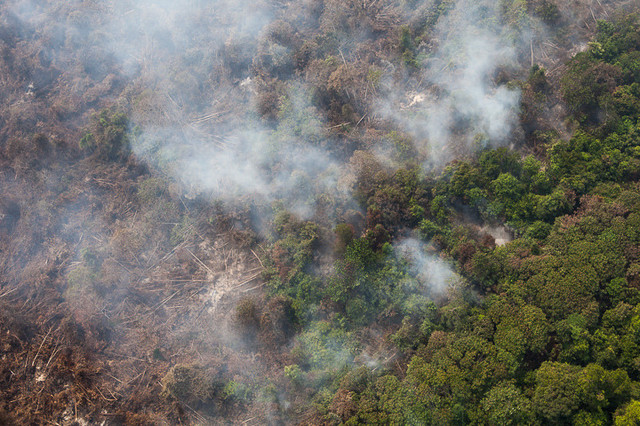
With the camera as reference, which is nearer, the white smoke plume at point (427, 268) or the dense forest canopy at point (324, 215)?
the dense forest canopy at point (324, 215)

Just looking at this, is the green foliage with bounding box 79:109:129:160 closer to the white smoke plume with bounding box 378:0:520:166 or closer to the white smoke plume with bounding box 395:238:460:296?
the white smoke plume with bounding box 378:0:520:166

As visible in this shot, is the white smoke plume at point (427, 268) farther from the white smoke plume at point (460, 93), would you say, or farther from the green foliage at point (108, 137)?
the green foliage at point (108, 137)

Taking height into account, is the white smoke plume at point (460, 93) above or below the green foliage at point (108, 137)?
above

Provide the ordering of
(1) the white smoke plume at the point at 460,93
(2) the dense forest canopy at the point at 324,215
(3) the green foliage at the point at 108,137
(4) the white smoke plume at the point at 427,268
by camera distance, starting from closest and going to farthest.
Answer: (2) the dense forest canopy at the point at 324,215
(4) the white smoke plume at the point at 427,268
(1) the white smoke plume at the point at 460,93
(3) the green foliage at the point at 108,137

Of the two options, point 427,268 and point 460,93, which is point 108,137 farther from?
point 460,93

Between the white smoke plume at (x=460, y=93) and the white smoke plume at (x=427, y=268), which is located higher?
the white smoke plume at (x=460, y=93)

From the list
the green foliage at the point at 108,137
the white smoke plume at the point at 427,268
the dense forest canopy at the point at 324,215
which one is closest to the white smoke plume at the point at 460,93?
the dense forest canopy at the point at 324,215

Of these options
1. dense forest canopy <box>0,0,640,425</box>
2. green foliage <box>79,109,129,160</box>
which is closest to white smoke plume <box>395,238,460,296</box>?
dense forest canopy <box>0,0,640,425</box>

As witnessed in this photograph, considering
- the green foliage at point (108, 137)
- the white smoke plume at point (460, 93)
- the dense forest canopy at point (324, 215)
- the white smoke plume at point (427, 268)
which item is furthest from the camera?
the green foliage at point (108, 137)

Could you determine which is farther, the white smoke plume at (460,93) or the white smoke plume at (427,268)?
the white smoke plume at (460,93)

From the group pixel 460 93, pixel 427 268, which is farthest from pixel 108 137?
Result: pixel 460 93
